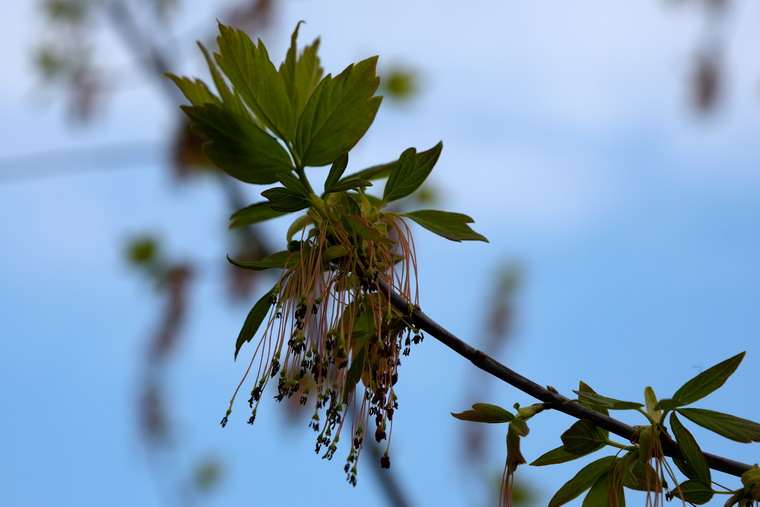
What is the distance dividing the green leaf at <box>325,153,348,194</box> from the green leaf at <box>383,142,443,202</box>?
63mm

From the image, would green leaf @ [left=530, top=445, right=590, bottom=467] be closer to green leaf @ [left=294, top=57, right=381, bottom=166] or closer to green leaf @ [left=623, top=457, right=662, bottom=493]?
green leaf @ [left=623, top=457, right=662, bottom=493]

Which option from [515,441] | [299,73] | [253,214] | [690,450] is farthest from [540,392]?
[299,73]

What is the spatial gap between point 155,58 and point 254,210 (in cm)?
306

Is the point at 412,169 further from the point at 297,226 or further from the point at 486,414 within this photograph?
the point at 486,414

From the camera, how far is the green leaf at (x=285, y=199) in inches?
29.6

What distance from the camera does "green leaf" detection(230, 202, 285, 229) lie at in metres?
0.87

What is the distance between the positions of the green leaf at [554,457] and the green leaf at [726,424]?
124mm

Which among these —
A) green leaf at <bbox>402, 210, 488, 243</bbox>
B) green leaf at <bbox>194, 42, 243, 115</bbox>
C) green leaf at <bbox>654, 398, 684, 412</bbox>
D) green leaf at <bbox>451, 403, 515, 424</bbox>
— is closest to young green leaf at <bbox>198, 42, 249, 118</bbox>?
green leaf at <bbox>194, 42, 243, 115</bbox>

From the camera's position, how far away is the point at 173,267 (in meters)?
3.46

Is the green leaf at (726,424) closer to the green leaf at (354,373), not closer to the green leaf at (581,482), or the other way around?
the green leaf at (581,482)

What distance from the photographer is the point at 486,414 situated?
0.70 meters

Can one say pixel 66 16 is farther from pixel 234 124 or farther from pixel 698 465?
pixel 698 465

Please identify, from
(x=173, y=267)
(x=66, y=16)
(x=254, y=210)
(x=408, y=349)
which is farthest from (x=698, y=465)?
(x=66, y=16)

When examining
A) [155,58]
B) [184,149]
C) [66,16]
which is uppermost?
[66,16]
